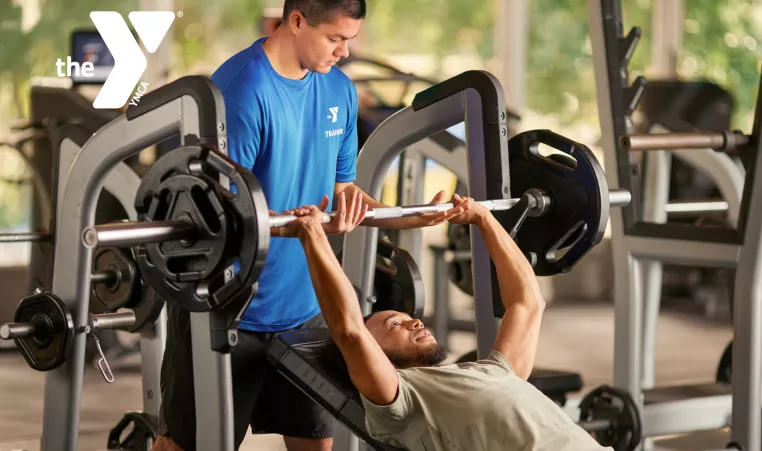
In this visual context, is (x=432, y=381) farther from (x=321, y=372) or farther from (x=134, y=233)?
(x=134, y=233)

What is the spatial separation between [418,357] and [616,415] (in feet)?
4.41

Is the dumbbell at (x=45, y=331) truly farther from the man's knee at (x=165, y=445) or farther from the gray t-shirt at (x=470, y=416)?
the gray t-shirt at (x=470, y=416)

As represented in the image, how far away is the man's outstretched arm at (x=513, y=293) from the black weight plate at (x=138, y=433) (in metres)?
1.11

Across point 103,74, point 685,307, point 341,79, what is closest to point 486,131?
point 341,79

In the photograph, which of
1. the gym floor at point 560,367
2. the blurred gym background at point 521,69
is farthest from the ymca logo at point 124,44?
the gym floor at point 560,367

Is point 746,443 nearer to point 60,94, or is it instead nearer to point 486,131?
point 486,131

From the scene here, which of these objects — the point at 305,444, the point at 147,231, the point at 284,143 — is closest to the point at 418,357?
the point at 305,444

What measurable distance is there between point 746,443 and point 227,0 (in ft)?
12.9

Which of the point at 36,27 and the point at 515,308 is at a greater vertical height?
the point at 36,27

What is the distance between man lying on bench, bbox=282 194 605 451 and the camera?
193 centimetres

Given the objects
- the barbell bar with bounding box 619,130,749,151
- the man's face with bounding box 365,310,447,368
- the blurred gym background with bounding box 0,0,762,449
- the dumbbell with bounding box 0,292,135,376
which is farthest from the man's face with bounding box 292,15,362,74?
the blurred gym background with bounding box 0,0,762,449

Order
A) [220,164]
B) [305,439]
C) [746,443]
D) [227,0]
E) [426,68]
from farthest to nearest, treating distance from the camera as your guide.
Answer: [426,68] → [227,0] → [746,443] → [305,439] → [220,164]

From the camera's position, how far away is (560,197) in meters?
2.38

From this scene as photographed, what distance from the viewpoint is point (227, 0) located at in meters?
6.01
